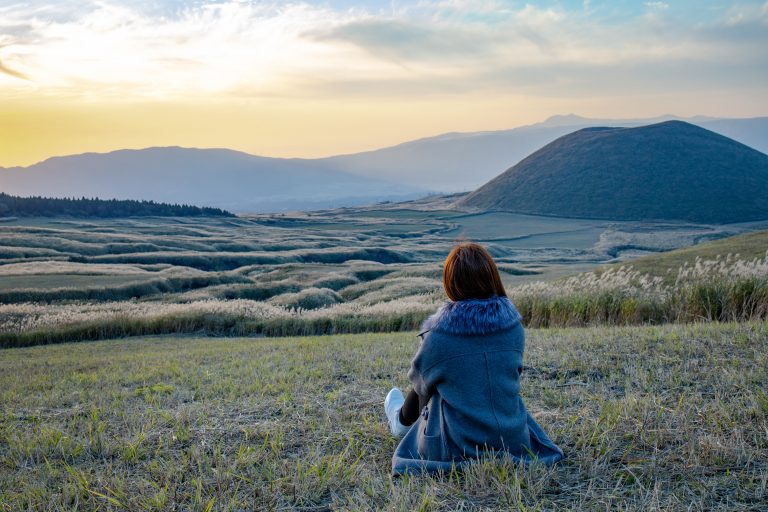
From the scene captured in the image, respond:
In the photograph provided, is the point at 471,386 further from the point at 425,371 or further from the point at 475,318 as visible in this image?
the point at 475,318

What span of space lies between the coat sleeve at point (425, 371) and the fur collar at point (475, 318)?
201mm

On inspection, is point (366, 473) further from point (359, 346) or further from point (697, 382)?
point (359, 346)

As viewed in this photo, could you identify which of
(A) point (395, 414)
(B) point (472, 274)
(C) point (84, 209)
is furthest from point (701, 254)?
(C) point (84, 209)

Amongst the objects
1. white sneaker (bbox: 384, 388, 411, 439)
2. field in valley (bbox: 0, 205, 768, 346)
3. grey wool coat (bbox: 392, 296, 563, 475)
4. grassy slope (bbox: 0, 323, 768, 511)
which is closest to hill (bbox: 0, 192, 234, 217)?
field in valley (bbox: 0, 205, 768, 346)

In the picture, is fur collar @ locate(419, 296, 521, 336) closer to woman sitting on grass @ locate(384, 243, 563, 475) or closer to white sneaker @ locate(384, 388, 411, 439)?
woman sitting on grass @ locate(384, 243, 563, 475)

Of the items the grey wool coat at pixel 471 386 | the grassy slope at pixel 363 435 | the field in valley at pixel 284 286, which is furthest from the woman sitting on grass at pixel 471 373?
the field in valley at pixel 284 286

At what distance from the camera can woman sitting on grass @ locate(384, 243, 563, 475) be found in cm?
539

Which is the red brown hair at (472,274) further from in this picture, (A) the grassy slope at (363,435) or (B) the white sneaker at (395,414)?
(B) the white sneaker at (395,414)

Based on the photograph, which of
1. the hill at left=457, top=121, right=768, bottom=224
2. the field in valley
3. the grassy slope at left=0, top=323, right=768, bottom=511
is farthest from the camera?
the hill at left=457, top=121, right=768, bottom=224

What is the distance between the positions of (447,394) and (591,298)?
1231 cm

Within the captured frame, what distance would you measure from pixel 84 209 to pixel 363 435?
5054 inches

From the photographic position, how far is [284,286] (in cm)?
4072

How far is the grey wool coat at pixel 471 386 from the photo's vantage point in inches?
212

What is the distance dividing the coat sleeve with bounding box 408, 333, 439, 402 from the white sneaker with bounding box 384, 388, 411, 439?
833 mm
